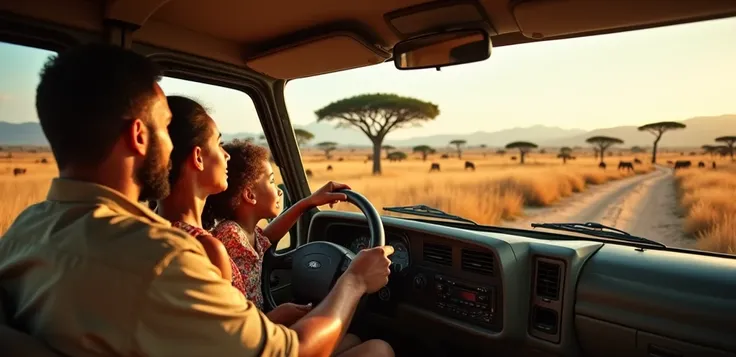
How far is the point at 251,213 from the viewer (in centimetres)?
277

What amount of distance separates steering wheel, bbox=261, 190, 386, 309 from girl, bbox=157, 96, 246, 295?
59cm

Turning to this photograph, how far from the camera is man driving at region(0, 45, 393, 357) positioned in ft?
4.21

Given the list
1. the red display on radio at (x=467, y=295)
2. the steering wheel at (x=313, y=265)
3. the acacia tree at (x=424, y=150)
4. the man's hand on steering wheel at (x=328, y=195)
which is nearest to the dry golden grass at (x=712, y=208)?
the red display on radio at (x=467, y=295)

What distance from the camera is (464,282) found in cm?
297

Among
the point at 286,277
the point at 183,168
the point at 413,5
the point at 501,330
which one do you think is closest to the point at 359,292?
the point at 183,168

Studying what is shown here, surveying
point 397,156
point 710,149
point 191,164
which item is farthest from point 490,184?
point 397,156

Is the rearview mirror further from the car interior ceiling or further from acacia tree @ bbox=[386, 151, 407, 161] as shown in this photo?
acacia tree @ bbox=[386, 151, 407, 161]

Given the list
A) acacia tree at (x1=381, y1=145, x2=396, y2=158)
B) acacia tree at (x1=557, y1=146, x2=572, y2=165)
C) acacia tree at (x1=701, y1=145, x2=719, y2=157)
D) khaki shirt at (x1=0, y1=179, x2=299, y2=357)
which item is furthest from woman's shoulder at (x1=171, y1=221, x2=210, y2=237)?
acacia tree at (x1=381, y1=145, x2=396, y2=158)

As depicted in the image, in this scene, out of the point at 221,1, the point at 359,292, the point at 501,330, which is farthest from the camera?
the point at 501,330

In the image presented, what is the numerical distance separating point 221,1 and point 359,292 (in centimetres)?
144

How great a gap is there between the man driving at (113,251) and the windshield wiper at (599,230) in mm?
1743

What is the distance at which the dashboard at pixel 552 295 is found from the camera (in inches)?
91.2

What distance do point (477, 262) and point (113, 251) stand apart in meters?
1.97

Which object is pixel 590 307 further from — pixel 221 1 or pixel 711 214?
pixel 221 1
